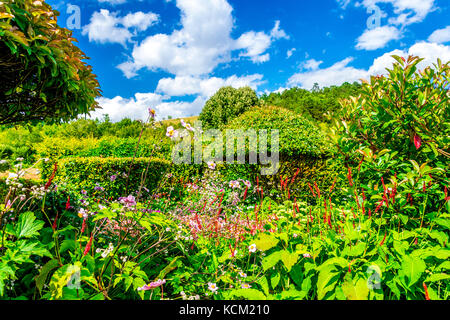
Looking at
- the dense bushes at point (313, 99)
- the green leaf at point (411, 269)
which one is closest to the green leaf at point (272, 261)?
the green leaf at point (411, 269)

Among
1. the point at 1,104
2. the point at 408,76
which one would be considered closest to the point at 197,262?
the point at 1,104

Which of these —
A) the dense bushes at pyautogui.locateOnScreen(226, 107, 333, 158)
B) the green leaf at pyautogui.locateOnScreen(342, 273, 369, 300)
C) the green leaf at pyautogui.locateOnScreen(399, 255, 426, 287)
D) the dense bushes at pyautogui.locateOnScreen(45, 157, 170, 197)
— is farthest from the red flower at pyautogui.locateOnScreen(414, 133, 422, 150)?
the dense bushes at pyautogui.locateOnScreen(45, 157, 170, 197)

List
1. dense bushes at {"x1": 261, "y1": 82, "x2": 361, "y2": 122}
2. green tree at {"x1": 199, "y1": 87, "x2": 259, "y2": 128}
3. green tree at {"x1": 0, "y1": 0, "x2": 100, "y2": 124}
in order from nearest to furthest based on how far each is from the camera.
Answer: green tree at {"x1": 0, "y1": 0, "x2": 100, "y2": 124}
green tree at {"x1": 199, "y1": 87, "x2": 259, "y2": 128}
dense bushes at {"x1": 261, "y1": 82, "x2": 361, "y2": 122}

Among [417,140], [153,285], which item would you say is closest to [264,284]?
[153,285]

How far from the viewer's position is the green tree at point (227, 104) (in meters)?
15.6

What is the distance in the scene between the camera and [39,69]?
7.28 feet

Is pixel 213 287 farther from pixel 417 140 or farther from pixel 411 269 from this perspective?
pixel 417 140

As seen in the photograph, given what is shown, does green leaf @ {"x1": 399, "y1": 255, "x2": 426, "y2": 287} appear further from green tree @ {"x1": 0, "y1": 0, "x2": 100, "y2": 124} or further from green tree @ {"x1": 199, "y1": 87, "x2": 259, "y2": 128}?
A: green tree @ {"x1": 199, "y1": 87, "x2": 259, "y2": 128}

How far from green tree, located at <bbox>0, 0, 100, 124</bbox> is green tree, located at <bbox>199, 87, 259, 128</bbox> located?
1276 cm

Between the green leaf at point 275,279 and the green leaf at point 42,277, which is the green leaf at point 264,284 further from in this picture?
the green leaf at point 42,277

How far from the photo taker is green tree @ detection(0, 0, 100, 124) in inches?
81.7
